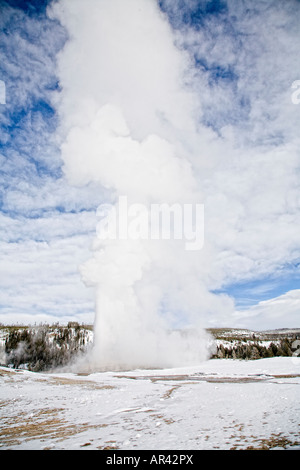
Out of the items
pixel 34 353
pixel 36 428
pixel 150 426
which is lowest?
pixel 34 353

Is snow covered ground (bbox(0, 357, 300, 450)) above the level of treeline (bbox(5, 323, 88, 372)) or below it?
above

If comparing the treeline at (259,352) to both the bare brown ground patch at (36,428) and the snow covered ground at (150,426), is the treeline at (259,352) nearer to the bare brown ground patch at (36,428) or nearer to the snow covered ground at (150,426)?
the snow covered ground at (150,426)

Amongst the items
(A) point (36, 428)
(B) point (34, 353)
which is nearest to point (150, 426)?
(A) point (36, 428)

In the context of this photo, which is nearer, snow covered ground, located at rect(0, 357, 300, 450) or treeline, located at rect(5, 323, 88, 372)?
snow covered ground, located at rect(0, 357, 300, 450)

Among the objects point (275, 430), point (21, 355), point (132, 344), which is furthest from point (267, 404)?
point (21, 355)

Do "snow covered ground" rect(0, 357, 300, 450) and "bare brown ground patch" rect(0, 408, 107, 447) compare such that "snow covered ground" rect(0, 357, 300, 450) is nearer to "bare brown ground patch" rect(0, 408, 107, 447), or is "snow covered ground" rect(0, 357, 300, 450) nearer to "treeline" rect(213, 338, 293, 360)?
"bare brown ground patch" rect(0, 408, 107, 447)

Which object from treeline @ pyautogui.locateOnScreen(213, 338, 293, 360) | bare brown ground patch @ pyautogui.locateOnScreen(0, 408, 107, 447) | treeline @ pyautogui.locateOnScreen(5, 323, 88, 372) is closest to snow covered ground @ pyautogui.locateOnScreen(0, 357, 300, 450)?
bare brown ground patch @ pyautogui.locateOnScreen(0, 408, 107, 447)

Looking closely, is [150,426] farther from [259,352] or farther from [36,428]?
[259,352]

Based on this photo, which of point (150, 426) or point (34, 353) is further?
point (34, 353)

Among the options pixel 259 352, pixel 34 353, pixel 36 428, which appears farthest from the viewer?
pixel 259 352

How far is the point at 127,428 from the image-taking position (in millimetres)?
9586

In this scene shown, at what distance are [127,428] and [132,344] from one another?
3010 inches

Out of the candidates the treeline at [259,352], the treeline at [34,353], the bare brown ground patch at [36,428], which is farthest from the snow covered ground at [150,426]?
the treeline at [259,352]
